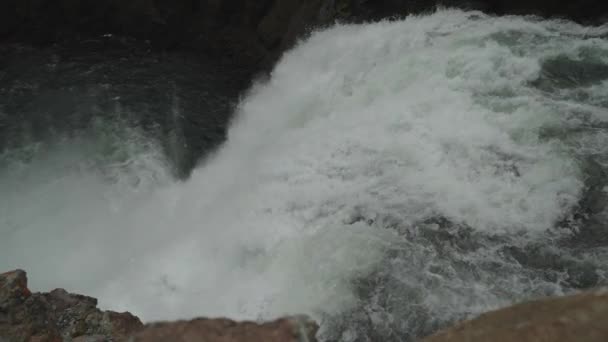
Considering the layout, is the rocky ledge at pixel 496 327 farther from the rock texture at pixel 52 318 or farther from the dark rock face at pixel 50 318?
the dark rock face at pixel 50 318

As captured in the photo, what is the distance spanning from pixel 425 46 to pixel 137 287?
823 centimetres

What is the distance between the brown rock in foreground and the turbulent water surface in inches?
140

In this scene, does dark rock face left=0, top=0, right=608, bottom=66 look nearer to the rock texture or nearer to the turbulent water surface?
the turbulent water surface

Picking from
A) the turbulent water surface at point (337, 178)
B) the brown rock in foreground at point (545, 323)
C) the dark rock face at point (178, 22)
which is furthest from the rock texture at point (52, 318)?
the dark rock face at point (178, 22)

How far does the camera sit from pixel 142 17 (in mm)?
16453

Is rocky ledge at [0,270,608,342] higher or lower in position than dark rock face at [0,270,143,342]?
higher

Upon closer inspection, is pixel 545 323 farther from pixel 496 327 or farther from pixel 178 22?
pixel 178 22

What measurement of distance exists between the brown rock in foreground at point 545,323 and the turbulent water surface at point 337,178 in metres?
3.55

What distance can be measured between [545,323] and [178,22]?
16.5m

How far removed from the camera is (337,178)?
8391 millimetres

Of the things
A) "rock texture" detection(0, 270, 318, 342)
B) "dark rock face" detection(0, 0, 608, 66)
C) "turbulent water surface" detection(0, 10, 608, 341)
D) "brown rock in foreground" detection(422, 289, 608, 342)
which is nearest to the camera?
"brown rock in foreground" detection(422, 289, 608, 342)

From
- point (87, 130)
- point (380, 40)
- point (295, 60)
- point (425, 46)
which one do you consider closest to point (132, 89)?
point (87, 130)

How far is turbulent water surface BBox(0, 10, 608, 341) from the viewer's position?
6.22 m

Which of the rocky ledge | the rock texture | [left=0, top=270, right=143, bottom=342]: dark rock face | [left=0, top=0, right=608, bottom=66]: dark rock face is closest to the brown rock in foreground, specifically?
the rocky ledge
